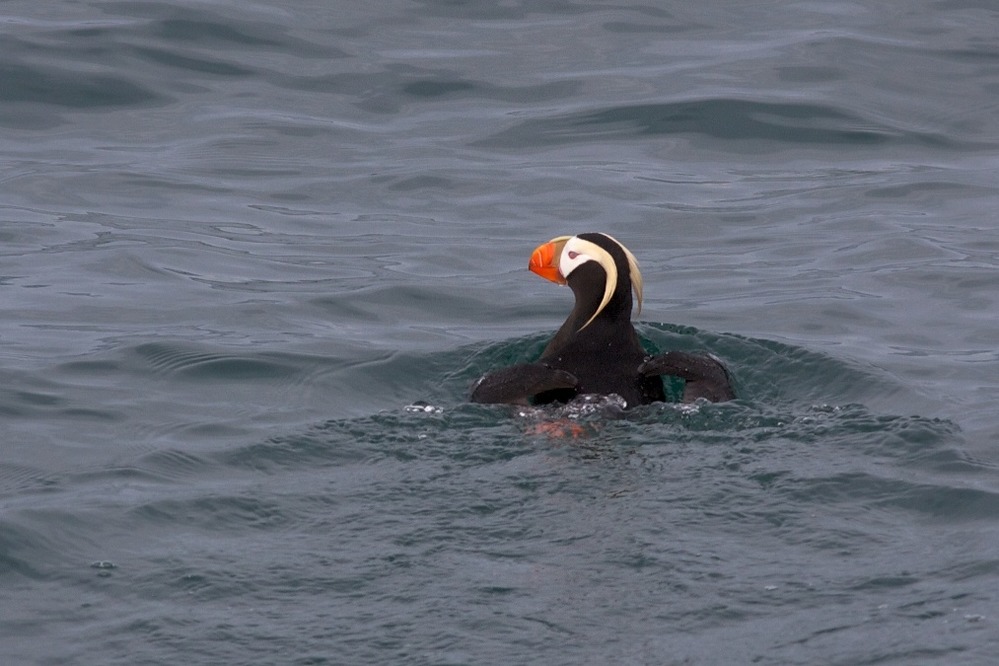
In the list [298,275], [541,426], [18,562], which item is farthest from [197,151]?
[18,562]

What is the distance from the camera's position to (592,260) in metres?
7.88

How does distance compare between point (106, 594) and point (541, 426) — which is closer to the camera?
point (106, 594)

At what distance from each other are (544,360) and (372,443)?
1.26m

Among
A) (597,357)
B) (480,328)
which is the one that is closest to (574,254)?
(597,357)

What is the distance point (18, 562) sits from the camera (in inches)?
227

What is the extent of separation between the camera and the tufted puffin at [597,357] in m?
7.34

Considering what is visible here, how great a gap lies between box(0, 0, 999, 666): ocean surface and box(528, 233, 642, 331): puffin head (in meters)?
0.79

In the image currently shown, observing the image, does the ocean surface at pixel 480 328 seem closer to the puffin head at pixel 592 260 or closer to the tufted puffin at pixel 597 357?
the tufted puffin at pixel 597 357

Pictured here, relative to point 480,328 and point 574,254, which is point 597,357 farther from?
point 480,328

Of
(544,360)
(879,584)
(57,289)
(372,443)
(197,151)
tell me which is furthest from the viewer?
(197,151)

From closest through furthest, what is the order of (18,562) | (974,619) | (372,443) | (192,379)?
1. (974,619)
2. (18,562)
3. (372,443)
4. (192,379)

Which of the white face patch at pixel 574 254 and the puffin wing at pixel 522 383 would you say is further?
the white face patch at pixel 574 254

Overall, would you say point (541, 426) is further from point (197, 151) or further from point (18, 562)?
point (197, 151)

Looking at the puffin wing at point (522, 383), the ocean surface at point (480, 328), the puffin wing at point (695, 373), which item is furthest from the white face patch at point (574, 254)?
the ocean surface at point (480, 328)
